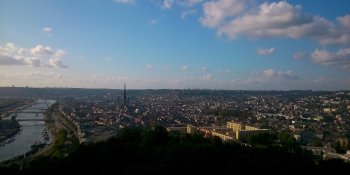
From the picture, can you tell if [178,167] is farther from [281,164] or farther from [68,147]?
[68,147]

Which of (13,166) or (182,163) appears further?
(13,166)

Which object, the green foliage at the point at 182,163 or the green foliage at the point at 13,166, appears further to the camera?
the green foliage at the point at 13,166

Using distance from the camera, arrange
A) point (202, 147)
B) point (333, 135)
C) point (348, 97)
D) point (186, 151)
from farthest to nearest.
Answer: point (348, 97) → point (333, 135) → point (202, 147) → point (186, 151)

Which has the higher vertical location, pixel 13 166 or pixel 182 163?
pixel 182 163

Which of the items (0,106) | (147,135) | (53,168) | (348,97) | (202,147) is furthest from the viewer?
(348,97)

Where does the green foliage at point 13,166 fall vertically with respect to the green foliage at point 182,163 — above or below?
below

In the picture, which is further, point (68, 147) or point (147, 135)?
point (68, 147)

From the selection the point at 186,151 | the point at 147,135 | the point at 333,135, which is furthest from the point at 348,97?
the point at 186,151

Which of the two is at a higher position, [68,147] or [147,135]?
[147,135]

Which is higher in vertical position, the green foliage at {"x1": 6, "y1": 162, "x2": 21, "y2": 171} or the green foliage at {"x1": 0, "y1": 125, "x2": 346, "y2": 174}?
the green foliage at {"x1": 0, "y1": 125, "x2": 346, "y2": 174}

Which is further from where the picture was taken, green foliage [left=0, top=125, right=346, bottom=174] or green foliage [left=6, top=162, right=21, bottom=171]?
green foliage [left=6, top=162, right=21, bottom=171]
